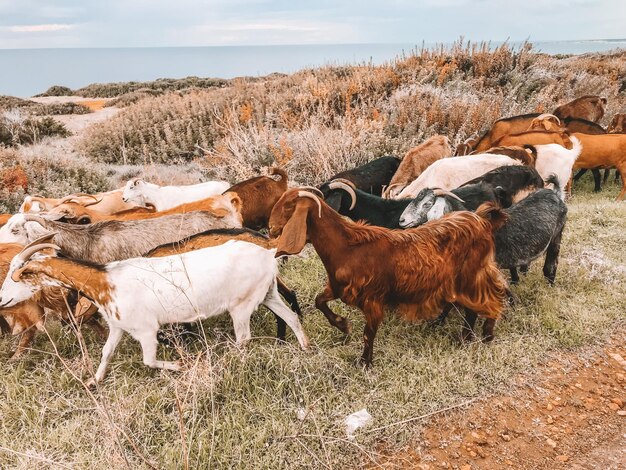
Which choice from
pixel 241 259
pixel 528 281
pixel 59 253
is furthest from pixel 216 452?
pixel 528 281

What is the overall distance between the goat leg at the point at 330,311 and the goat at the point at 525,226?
53.7 inches

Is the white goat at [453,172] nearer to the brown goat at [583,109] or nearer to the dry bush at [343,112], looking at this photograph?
the dry bush at [343,112]

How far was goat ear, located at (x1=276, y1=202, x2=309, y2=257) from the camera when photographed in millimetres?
3652

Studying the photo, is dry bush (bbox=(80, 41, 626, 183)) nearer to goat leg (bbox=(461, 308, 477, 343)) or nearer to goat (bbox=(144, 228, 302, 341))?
goat (bbox=(144, 228, 302, 341))

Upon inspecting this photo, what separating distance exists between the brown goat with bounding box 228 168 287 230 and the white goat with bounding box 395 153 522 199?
1839 millimetres

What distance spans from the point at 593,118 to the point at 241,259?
1131 cm

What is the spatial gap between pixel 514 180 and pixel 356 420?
427 cm

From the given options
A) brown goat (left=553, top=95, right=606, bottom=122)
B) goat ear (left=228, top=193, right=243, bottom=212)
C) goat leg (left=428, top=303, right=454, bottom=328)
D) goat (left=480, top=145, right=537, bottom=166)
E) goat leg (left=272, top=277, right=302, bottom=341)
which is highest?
brown goat (left=553, top=95, right=606, bottom=122)

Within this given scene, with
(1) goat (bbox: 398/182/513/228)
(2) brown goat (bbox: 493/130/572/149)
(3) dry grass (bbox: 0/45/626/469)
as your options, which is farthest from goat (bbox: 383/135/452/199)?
(3) dry grass (bbox: 0/45/626/469)

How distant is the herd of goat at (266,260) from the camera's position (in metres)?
3.68

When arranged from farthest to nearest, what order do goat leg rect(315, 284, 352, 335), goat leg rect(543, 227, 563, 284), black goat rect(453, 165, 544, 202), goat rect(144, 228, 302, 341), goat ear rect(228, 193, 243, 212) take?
black goat rect(453, 165, 544, 202) < goat ear rect(228, 193, 243, 212) < goat leg rect(543, 227, 563, 284) < goat rect(144, 228, 302, 341) < goat leg rect(315, 284, 352, 335)

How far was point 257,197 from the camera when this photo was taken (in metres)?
6.55

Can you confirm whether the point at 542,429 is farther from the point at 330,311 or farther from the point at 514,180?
the point at 514,180

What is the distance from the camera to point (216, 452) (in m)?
3.16
